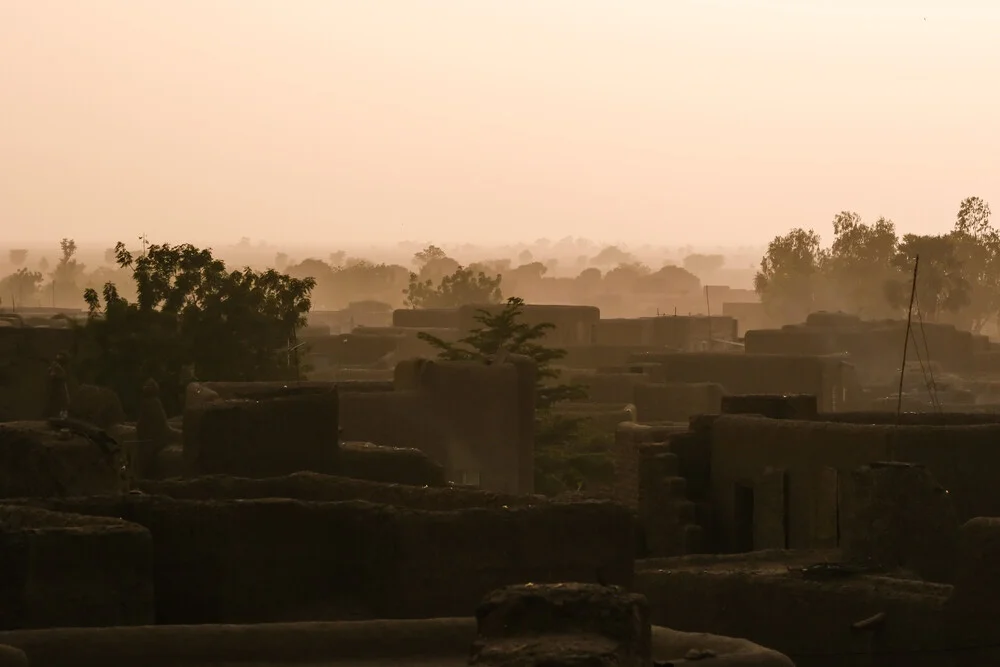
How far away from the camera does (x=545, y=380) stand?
137ft

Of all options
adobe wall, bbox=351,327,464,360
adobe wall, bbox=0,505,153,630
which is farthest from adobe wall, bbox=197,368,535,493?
adobe wall, bbox=351,327,464,360

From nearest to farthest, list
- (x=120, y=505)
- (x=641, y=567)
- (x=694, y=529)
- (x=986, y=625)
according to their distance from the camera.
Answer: (x=120, y=505)
(x=986, y=625)
(x=641, y=567)
(x=694, y=529)

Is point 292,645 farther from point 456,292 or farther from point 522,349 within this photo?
point 456,292

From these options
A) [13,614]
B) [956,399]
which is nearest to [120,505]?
[13,614]

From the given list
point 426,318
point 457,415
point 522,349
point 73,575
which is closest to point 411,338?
point 426,318

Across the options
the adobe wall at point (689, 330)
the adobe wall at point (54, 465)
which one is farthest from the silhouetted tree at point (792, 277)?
the adobe wall at point (54, 465)

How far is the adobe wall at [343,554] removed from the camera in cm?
1227

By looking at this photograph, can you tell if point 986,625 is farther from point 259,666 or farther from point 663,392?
point 663,392

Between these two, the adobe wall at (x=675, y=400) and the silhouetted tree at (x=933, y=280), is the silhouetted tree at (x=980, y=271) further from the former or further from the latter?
the adobe wall at (x=675, y=400)

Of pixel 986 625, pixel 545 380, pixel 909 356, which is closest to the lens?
pixel 986 625

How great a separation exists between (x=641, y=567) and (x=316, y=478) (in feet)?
10.9

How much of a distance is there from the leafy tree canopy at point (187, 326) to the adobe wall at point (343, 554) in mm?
18112

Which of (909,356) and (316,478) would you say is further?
(909,356)

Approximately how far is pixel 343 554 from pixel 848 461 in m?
9.32
